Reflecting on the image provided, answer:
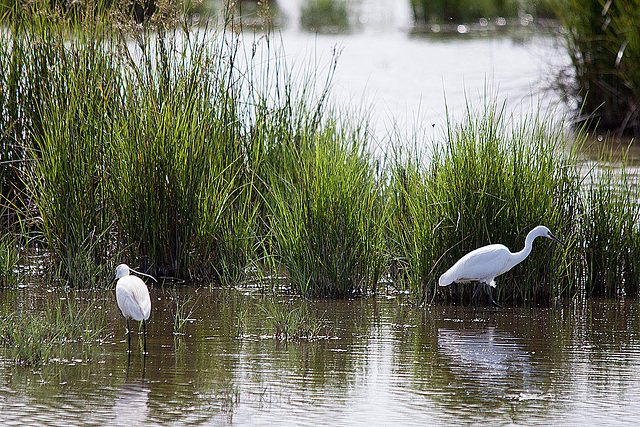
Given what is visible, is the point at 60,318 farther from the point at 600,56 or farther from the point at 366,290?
the point at 600,56

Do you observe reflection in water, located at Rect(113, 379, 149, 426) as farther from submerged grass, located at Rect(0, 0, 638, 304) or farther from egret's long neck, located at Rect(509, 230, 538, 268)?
egret's long neck, located at Rect(509, 230, 538, 268)

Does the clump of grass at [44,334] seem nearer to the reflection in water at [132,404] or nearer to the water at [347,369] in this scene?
the water at [347,369]

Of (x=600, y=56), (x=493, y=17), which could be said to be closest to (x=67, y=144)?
(x=600, y=56)

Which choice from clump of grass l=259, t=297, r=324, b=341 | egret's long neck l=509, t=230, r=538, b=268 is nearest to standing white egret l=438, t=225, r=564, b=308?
egret's long neck l=509, t=230, r=538, b=268

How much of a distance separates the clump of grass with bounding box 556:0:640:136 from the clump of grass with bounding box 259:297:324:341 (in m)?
7.13

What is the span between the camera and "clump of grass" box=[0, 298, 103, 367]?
14.2ft

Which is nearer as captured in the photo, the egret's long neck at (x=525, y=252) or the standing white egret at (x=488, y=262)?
the standing white egret at (x=488, y=262)

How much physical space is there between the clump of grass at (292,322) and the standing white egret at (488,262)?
0.87 m

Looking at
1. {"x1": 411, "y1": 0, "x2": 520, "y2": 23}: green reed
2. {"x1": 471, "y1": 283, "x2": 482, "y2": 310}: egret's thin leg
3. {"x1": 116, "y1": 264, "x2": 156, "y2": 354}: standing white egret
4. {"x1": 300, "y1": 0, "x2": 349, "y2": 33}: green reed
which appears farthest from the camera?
{"x1": 300, "y1": 0, "x2": 349, "y2": 33}: green reed

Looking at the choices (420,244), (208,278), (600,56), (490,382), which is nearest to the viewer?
(490,382)

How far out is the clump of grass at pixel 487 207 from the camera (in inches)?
224

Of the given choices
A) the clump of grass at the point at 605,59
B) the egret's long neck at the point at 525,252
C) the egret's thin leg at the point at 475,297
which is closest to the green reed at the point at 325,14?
the clump of grass at the point at 605,59

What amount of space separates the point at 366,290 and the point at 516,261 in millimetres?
1051

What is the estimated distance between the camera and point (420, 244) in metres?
5.81
